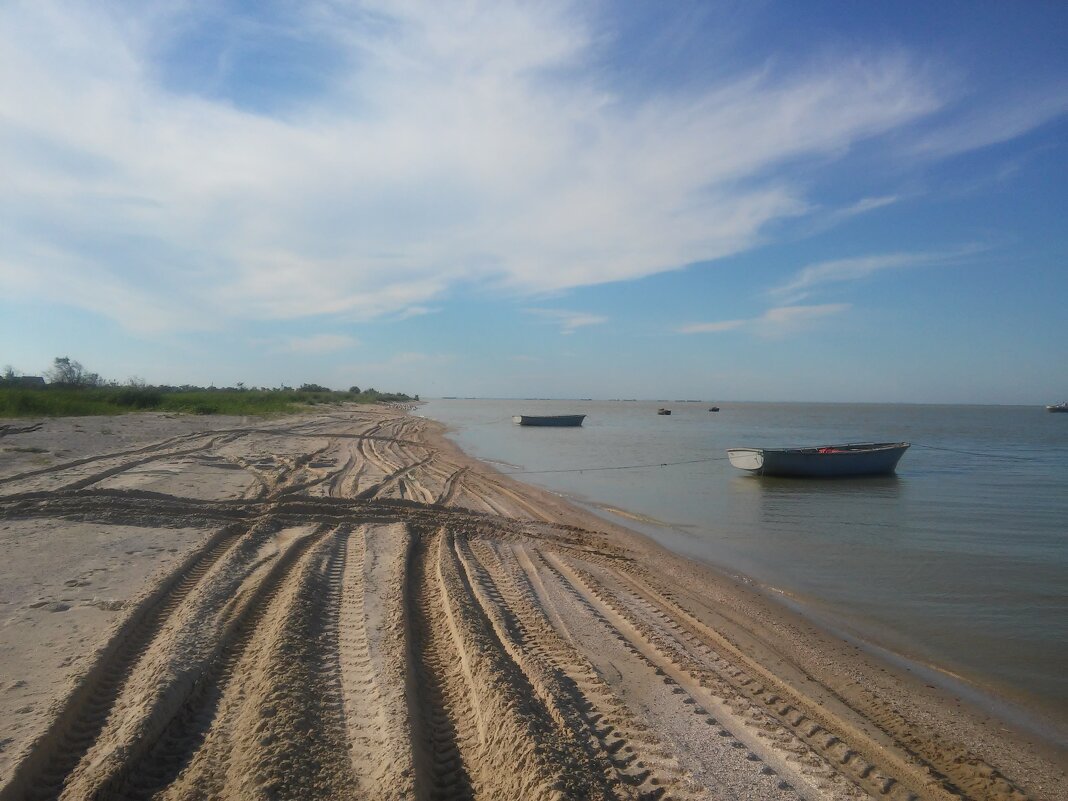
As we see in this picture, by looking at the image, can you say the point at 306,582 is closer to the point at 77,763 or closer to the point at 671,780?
the point at 77,763

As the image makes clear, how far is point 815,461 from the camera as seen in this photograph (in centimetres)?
Result: 2177

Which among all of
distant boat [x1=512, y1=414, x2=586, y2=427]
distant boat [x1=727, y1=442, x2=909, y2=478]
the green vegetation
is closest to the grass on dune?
the green vegetation

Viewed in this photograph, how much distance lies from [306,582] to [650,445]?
105 ft

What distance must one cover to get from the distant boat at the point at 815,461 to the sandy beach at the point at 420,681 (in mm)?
13220

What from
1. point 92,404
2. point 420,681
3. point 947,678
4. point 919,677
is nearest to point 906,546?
point 947,678

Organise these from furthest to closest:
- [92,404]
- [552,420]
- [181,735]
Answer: [552,420] → [92,404] → [181,735]

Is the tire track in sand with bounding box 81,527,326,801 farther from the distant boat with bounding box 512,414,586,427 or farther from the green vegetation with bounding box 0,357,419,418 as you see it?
the distant boat with bounding box 512,414,586,427

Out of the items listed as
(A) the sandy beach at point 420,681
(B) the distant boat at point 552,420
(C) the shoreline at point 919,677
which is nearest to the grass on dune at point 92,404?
(B) the distant boat at point 552,420

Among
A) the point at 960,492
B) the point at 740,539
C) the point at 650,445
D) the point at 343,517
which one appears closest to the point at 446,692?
the point at 343,517

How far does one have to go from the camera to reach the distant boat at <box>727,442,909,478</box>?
21.4 meters

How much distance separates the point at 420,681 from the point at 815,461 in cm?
2049

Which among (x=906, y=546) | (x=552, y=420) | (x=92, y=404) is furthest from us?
(x=552, y=420)

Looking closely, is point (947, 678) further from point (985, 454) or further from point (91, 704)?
point (985, 454)

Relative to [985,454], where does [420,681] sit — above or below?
above
